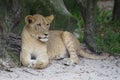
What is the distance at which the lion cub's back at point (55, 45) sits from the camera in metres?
7.80

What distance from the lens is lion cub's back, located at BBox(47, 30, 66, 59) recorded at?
780 cm

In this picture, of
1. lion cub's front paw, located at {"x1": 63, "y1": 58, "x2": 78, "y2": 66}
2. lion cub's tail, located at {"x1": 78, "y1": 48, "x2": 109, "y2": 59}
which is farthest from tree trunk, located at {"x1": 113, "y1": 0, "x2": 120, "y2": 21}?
lion cub's front paw, located at {"x1": 63, "y1": 58, "x2": 78, "y2": 66}

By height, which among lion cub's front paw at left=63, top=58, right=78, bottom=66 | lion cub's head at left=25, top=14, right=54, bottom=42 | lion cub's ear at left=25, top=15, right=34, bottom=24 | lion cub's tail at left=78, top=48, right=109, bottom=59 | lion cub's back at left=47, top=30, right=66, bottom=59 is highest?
lion cub's ear at left=25, top=15, right=34, bottom=24

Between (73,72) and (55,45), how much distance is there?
0.81 metres

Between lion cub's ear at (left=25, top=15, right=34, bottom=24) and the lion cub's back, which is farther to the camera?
the lion cub's back

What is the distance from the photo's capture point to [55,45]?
789 centimetres

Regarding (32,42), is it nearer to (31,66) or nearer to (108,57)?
(31,66)

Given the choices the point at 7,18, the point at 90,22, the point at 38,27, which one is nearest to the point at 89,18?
the point at 90,22

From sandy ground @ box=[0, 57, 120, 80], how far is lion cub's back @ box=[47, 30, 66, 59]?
0.20 m

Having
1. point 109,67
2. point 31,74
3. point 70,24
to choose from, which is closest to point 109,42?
point 70,24

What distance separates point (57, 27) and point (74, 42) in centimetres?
82

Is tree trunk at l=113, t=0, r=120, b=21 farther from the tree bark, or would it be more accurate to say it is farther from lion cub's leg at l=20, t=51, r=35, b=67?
lion cub's leg at l=20, t=51, r=35, b=67

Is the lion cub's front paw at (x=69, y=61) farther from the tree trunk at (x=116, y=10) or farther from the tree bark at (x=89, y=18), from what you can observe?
the tree trunk at (x=116, y=10)

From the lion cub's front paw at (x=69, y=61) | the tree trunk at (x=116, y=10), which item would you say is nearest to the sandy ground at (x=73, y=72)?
the lion cub's front paw at (x=69, y=61)
